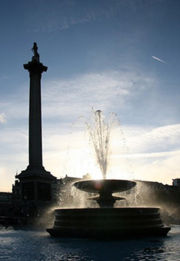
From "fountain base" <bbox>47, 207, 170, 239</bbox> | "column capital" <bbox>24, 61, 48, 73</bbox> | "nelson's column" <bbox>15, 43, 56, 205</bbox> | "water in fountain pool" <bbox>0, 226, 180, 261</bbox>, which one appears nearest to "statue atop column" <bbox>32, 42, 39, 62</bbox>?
"nelson's column" <bbox>15, 43, 56, 205</bbox>

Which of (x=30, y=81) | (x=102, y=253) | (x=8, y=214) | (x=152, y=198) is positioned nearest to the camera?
(x=102, y=253)

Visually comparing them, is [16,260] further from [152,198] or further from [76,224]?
[152,198]

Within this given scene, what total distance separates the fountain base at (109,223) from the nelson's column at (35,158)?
1088 inches

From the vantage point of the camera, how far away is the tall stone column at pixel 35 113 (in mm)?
48406

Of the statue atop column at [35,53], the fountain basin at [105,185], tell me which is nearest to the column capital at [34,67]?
the statue atop column at [35,53]

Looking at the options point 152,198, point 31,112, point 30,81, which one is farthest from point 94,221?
point 152,198

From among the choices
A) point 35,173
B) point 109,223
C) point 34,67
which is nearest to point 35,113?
point 34,67

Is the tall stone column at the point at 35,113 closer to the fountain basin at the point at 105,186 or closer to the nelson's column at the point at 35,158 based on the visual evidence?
the nelson's column at the point at 35,158

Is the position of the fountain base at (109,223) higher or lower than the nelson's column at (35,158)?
lower

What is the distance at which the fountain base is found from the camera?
632 inches

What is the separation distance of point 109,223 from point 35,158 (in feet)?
109

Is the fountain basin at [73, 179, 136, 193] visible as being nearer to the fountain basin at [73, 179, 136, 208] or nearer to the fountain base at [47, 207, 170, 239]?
the fountain basin at [73, 179, 136, 208]

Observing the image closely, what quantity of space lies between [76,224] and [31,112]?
36.1 meters

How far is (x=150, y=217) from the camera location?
56.1ft
